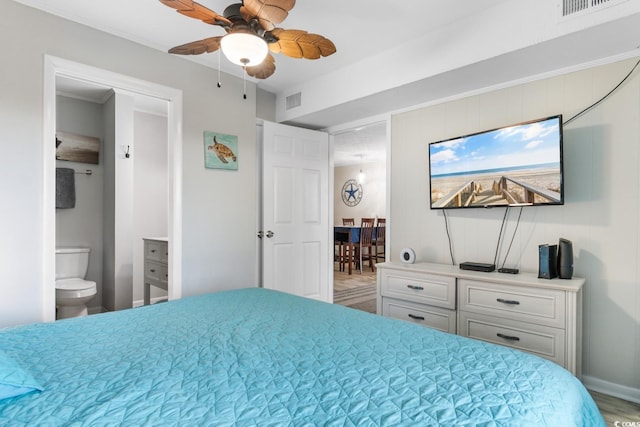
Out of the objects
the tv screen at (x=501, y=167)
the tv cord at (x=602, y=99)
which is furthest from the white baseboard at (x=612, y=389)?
the tv cord at (x=602, y=99)

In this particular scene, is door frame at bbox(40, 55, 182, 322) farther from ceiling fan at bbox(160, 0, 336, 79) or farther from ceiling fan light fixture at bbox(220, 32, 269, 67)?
ceiling fan light fixture at bbox(220, 32, 269, 67)

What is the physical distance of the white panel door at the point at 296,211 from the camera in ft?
11.9

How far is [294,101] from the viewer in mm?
3666

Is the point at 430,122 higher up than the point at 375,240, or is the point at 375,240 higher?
the point at 430,122

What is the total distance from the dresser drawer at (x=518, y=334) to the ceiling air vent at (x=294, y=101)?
8.15 feet

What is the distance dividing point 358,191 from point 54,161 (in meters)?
6.97

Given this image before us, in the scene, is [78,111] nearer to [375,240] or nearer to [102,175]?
[102,175]

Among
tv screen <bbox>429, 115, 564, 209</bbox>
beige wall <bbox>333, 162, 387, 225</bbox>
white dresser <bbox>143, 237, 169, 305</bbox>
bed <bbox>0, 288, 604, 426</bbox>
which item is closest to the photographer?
bed <bbox>0, 288, 604, 426</bbox>

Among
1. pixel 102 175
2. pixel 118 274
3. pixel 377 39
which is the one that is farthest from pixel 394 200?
pixel 102 175

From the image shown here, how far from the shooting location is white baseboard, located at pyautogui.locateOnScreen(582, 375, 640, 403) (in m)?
2.14

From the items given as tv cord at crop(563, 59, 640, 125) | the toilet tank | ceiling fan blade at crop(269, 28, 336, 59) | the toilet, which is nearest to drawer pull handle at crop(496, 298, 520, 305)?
tv cord at crop(563, 59, 640, 125)

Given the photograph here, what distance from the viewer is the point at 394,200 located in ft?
11.3

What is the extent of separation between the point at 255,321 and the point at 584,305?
85.8 inches

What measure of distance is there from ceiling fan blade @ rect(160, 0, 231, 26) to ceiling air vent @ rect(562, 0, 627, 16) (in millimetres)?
1857
